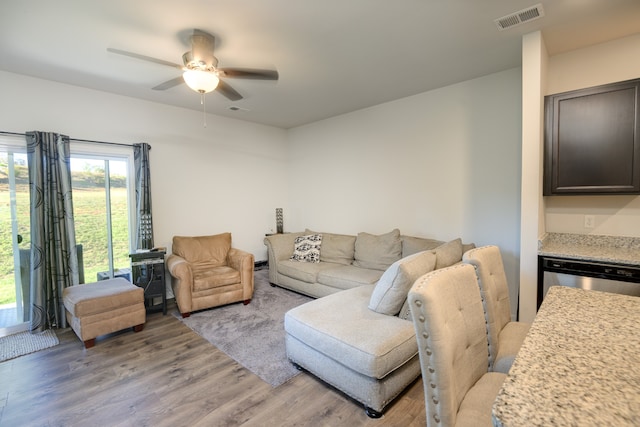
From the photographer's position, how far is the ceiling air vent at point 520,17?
2150 millimetres

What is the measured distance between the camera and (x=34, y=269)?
318 centimetres

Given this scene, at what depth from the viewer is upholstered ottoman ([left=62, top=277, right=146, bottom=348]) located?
2.85 metres

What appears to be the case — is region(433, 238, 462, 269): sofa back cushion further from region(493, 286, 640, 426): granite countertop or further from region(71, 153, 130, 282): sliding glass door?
region(71, 153, 130, 282): sliding glass door

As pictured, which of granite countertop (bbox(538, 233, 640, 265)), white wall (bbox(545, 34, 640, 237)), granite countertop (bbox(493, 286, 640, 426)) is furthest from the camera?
white wall (bbox(545, 34, 640, 237))

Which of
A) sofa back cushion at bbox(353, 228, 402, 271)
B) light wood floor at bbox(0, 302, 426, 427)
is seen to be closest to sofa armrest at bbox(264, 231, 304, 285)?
→ sofa back cushion at bbox(353, 228, 402, 271)

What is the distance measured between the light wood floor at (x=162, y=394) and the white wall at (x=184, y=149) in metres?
1.96

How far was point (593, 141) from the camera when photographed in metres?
2.46

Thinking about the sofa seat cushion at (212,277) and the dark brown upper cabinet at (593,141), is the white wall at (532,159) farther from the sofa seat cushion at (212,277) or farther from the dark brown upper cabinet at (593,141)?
the sofa seat cushion at (212,277)

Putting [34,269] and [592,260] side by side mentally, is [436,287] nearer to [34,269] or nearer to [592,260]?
[592,260]

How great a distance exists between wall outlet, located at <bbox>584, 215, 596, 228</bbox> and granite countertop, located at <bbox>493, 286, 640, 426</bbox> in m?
2.01

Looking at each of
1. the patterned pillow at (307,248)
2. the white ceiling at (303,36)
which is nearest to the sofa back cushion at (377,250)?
the patterned pillow at (307,248)

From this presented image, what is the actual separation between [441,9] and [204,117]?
375cm

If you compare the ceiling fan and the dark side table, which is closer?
the ceiling fan

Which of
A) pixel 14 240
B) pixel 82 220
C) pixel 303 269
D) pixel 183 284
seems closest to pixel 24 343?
pixel 14 240
